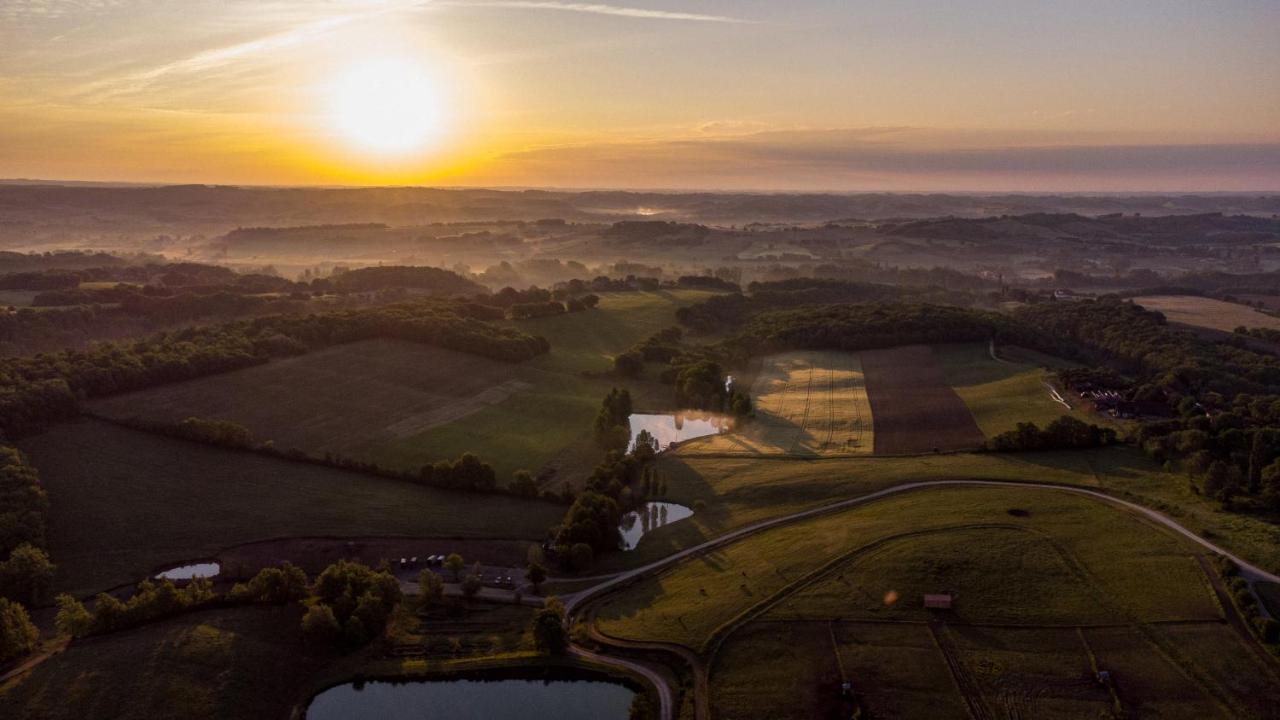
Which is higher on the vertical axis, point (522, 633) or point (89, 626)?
point (89, 626)

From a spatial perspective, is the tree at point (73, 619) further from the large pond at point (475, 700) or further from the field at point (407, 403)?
the field at point (407, 403)

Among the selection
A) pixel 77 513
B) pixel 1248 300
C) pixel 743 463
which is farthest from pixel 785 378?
pixel 1248 300

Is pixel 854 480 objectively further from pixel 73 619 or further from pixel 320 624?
pixel 73 619

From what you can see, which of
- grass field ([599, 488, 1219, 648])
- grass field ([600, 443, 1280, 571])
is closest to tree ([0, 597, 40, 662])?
grass field ([599, 488, 1219, 648])

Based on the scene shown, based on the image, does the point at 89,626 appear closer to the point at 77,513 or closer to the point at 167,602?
the point at 167,602

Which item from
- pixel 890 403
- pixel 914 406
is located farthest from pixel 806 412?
pixel 914 406

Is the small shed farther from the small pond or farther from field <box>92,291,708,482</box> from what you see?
the small pond

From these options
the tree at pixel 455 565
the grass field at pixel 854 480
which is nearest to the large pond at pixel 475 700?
the tree at pixel 455 565
